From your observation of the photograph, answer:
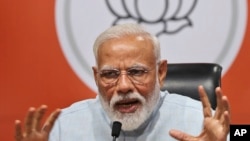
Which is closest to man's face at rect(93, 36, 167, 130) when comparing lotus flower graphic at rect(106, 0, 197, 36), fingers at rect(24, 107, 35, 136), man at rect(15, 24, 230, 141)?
man at rect(15, 24, 230, 141)

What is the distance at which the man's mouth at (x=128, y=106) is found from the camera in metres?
1.63

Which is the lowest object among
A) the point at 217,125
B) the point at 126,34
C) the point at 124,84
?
the point at 217,125

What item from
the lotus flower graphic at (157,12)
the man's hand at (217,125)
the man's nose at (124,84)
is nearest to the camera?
the man's hand at (217,125)

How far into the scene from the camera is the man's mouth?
1.63 m

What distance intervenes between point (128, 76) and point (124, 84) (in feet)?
0.13

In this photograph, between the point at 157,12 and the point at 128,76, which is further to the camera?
the point at 157,12

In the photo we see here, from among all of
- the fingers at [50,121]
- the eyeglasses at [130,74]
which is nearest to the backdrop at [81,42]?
the eyeglasses at [130,74]

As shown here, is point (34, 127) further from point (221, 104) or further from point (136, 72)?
point (221, 104)

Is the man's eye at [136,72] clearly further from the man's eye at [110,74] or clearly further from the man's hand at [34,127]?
the man's hand at [34,127]

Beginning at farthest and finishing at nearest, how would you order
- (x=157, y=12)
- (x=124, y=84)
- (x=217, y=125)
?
(x=157, y=12)
(x=124, y=84)
(x=217, y=125)

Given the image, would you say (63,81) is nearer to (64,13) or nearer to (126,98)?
(64,13)

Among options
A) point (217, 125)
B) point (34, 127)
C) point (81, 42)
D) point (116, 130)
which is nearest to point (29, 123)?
point (34, 127)

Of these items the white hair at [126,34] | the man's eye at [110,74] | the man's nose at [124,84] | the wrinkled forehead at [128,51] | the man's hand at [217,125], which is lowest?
the man's hand at [217,125]

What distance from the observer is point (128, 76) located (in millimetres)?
1648
